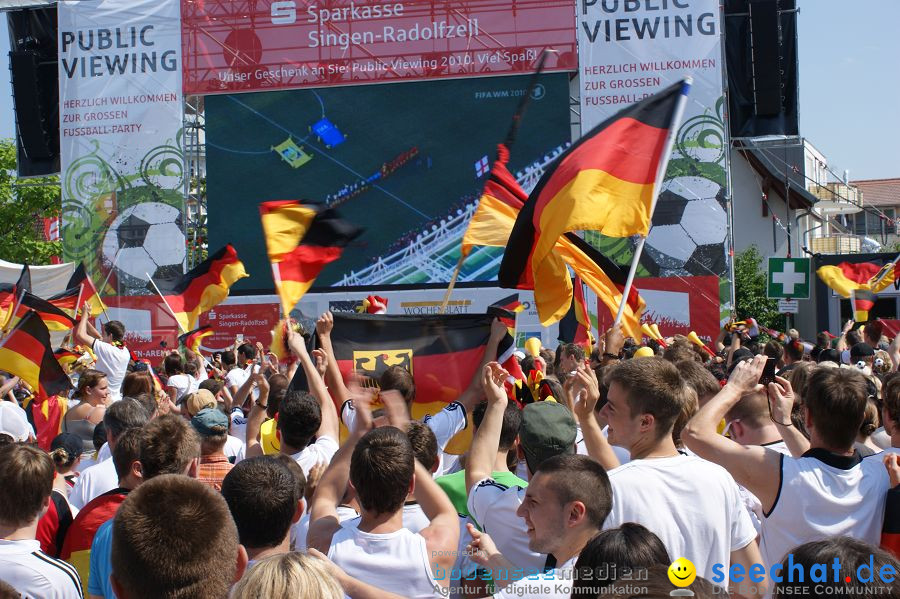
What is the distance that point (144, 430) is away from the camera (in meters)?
3.69

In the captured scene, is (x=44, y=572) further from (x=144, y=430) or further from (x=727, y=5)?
(x=727, y=5)

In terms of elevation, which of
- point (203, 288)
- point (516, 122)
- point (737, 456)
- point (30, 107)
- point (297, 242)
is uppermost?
point (30, 107)

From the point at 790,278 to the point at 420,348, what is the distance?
1041cm

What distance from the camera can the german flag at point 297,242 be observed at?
690 centimetres

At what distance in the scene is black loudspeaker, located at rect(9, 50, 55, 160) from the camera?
877 inches

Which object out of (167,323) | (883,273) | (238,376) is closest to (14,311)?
(238,376)

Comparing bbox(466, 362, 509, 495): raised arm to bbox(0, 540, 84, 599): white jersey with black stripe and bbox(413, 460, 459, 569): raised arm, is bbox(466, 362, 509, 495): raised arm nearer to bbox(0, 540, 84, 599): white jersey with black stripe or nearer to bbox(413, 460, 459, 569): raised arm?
bbox(413, 460, 459, 569): raised arm

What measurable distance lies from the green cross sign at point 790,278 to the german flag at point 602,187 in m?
8.75

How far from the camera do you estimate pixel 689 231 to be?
19.4 metres

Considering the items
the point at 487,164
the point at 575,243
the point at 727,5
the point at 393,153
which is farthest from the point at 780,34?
the point at 575,243

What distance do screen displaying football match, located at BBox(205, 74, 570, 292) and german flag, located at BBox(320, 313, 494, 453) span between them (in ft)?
46.1

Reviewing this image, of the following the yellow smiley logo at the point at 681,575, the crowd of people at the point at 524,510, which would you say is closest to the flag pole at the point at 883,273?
the crowd of people at the point at 524,510

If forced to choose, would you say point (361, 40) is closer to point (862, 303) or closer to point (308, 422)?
point (862, 303)

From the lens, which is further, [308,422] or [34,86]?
[34,86]
